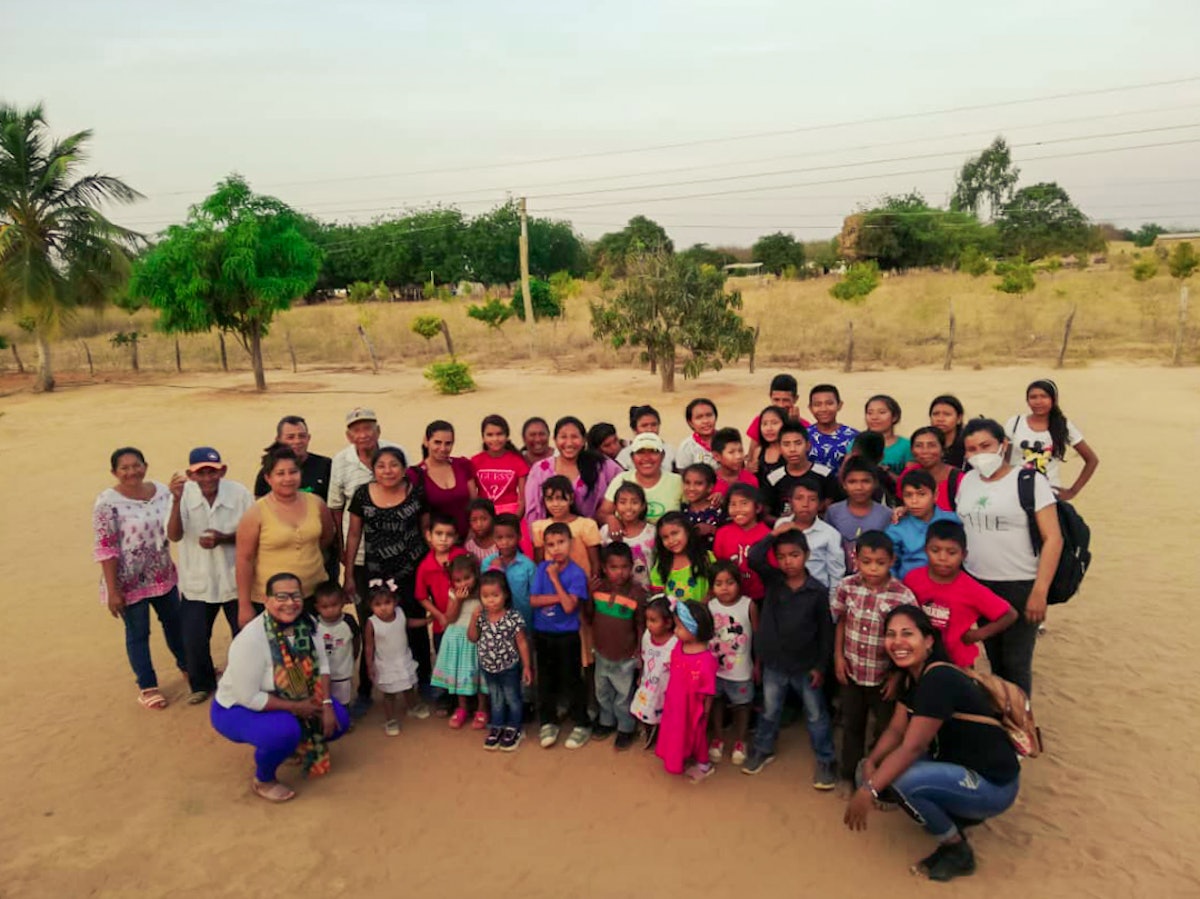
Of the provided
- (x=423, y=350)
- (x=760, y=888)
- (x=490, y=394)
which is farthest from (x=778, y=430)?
(x=423, y=350)

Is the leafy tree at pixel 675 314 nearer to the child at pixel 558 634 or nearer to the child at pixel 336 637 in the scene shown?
the child at pixel 558 634

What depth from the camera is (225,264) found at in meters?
16.9

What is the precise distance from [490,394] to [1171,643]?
14.2 metres

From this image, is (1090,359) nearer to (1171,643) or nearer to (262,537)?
(1171,643)

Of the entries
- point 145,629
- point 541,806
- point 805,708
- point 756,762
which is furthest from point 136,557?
point 805,708

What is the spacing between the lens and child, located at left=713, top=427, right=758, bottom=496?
179 inches

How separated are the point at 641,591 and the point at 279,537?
6.48 feet

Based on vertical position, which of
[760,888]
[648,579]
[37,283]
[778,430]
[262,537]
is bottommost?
[760,888]

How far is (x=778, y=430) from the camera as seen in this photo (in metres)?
4.74

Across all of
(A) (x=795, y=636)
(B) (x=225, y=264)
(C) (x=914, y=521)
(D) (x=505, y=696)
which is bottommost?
(D) (x=505, y=696)

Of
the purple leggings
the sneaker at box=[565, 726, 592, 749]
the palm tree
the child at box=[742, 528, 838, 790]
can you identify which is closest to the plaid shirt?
the child at box=[742, 528, 838, 790]

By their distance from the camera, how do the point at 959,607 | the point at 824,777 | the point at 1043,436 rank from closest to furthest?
the point at 959,607, the point at 824,777, the point at 1043,436

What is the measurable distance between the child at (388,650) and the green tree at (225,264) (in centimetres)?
1471

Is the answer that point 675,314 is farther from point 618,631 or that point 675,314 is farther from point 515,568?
point 618,631
